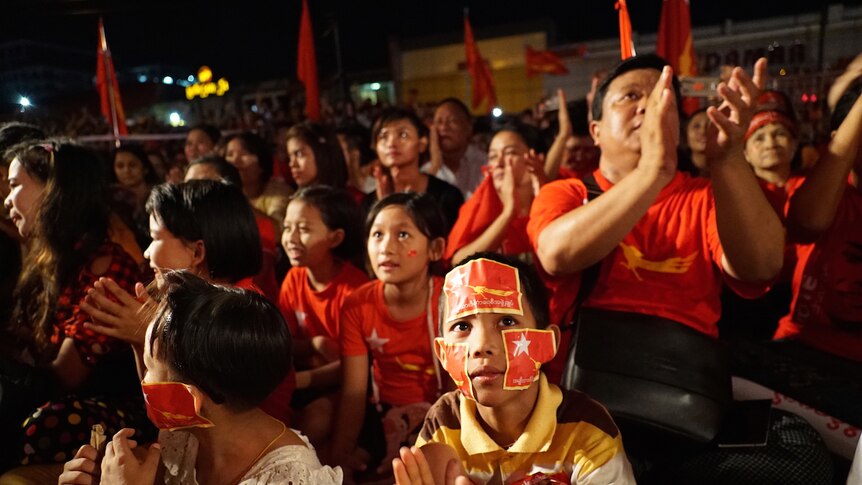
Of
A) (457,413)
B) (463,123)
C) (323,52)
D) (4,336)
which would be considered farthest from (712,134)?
(323,52)

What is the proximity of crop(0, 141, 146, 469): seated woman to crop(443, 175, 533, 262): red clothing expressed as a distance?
5.41ft

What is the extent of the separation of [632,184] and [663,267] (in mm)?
408

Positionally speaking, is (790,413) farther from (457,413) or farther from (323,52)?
(323,52)

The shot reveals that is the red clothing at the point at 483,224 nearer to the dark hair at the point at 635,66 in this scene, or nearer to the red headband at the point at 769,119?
the dark hair at the point at 635,66

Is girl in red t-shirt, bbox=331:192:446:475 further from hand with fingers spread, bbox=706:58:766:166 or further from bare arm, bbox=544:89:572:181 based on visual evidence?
bare arm, bbox=544:89:572:181

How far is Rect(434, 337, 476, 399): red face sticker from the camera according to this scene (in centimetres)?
169

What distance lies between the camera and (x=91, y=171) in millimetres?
2648

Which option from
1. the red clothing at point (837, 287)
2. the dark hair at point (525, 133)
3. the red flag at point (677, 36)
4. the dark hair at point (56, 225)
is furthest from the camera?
the red flag at point (677, 36)

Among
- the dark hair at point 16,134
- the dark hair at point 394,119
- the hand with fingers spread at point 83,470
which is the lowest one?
the hand with fingers spread at point 83,470

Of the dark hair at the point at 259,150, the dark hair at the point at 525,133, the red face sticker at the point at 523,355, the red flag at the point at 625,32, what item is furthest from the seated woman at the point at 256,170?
the red face sticker at the point at 523,355

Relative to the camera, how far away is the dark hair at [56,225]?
247cm

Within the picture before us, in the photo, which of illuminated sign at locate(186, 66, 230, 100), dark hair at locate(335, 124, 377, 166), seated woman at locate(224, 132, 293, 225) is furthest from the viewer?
illuminated sign at locate(186, 66, 230, 100)

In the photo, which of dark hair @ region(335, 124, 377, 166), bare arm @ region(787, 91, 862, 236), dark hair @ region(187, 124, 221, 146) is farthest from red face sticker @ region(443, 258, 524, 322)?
dark hair @ region(187, 124, 221, 146)

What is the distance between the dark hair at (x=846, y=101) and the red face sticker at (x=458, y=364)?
1.76m
